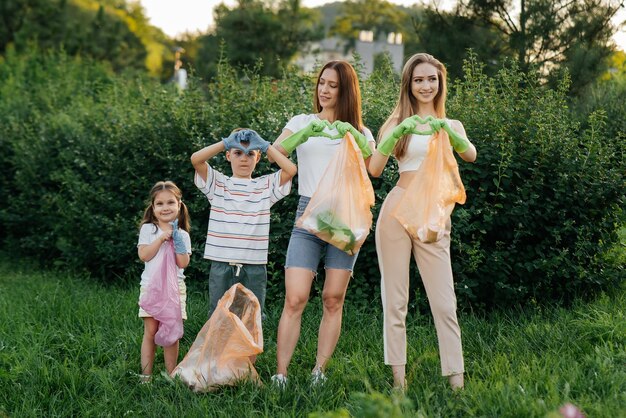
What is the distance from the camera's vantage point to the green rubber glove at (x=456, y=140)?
13.0 feet

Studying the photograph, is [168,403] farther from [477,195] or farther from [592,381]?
[477,195]

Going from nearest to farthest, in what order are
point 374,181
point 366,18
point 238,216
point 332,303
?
point 332,303 → point 238,216 → point 374,181 → point 366,18

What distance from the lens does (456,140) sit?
400 cm

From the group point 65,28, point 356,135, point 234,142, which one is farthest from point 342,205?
point 65,28

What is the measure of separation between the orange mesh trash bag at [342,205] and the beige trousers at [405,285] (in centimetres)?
14

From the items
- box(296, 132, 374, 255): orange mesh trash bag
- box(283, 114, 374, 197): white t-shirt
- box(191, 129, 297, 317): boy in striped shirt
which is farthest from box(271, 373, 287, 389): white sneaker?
box(283, 114, 374, 197): white t-shirt

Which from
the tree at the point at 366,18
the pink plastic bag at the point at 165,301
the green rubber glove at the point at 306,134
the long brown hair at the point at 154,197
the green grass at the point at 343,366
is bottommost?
the green grass at the point at 343,366

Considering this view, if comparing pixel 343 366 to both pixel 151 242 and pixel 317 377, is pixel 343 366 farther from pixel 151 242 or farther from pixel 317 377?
pixel 151 242

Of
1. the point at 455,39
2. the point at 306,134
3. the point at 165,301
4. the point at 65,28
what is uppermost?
the point at 455,39

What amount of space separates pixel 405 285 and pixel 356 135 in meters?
0.82

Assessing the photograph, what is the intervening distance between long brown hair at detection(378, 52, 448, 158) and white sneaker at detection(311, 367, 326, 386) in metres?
1.22

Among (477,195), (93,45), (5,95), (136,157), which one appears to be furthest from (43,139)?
(93,45)

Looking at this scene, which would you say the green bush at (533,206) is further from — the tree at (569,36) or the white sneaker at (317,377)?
the tree at (569,36)

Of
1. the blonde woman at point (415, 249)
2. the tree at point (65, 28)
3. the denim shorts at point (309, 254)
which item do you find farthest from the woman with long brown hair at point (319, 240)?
the tree at point (65, 28)
